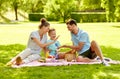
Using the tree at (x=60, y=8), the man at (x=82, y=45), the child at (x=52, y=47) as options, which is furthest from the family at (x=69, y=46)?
the tree at (x=60, y=8)

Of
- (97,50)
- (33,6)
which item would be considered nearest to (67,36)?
(97,50)

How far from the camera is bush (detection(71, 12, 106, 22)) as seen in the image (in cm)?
5553

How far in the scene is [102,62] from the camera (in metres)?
9.70

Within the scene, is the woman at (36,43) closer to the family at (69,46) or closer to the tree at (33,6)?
the family at (69,46)

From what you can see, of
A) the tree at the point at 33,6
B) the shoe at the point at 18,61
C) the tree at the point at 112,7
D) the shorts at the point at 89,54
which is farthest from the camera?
the tree at the point at 33,6

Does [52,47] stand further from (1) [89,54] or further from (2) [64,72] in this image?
(2) [64,72]

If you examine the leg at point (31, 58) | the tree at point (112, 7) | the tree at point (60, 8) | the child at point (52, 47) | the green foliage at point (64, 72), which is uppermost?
the child at point (52, 47)

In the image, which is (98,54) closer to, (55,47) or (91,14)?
(55,47)

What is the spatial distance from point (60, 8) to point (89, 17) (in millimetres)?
7517

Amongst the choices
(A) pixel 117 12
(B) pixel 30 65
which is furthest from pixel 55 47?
(A) pixel 117 12

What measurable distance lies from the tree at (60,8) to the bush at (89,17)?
2.83 metres

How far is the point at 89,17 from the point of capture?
186 ft

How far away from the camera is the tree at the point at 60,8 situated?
166 feet

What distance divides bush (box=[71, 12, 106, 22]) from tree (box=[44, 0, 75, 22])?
2833 mm
